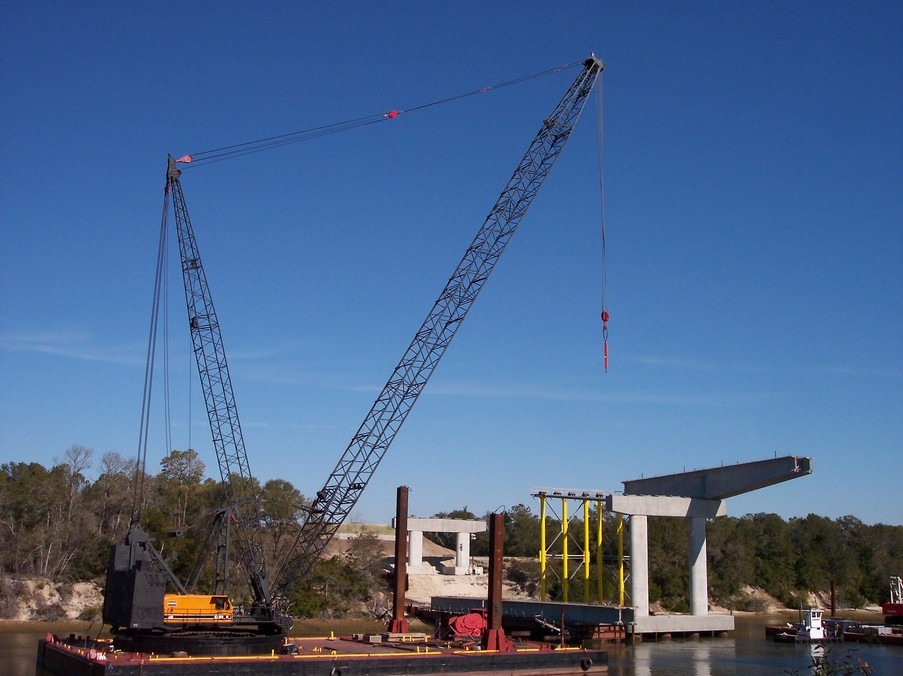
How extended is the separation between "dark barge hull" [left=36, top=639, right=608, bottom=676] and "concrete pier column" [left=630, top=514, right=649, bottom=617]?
16.9 meters

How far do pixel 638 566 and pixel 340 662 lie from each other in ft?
100

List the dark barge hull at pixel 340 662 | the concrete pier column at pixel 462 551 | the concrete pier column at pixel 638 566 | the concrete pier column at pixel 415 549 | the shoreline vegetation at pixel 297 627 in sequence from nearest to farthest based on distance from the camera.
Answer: the dark barge hull at pixel 340 662
the concrete pier column at pixel 638 566
the shoreline vegetation at pixel 297 627
the concrete pier column at pixel 415 549
the concrete pier column at pixel 462 551

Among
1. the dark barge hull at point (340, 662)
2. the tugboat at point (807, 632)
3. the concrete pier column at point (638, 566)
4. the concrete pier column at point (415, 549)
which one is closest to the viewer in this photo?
the dark barge hull at point (340, 662)

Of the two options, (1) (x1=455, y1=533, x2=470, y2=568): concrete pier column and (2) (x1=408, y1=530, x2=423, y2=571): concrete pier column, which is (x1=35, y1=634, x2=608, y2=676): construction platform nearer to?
(2) (x1=408, y1=530, x2=423, y2=571): concrete pier column

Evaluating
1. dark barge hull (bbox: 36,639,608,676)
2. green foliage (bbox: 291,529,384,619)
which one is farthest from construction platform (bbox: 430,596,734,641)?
green foliage (bbox: 291,529,384,619)

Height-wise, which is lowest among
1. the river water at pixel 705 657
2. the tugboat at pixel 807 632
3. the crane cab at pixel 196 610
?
the river water at pixel 705 657

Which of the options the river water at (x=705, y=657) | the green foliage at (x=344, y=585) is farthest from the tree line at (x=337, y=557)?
the river water at (x=705, y=657)

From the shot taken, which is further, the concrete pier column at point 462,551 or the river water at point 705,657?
the concrete pier column at point 462,551

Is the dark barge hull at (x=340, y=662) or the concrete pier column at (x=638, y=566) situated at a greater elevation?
the concrete pier column at (x=638, y=566)

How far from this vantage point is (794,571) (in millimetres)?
117250

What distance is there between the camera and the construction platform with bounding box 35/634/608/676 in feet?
122

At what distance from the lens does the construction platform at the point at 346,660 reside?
3716cm

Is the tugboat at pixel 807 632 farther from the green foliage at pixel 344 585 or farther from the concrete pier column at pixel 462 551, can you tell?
the concrete pier column at pixel 462 551

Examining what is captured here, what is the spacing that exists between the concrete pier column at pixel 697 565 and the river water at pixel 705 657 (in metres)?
2.49
